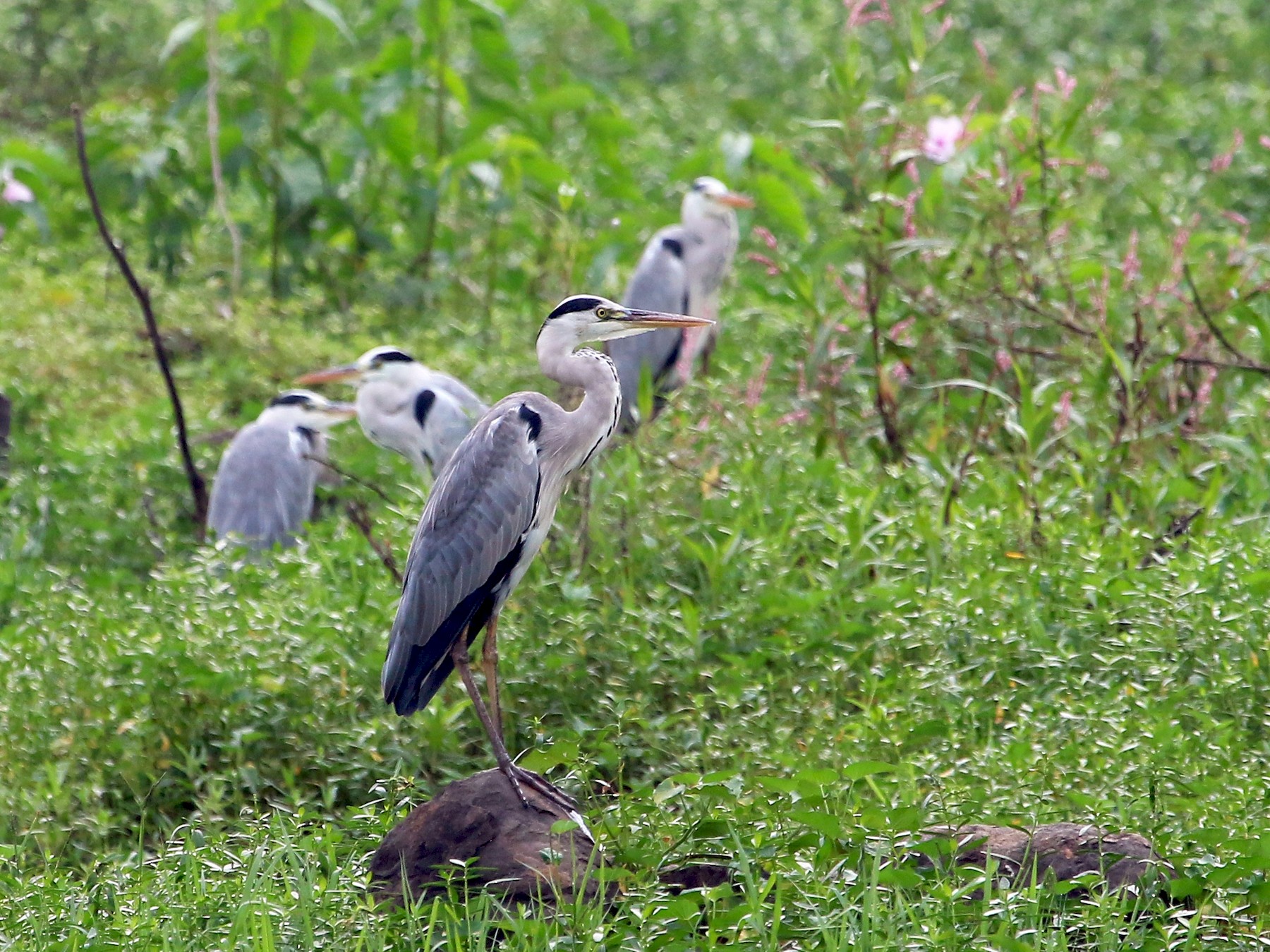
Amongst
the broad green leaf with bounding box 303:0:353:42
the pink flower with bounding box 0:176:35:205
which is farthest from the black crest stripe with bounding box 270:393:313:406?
the pink flower with bounding box 0:176:35:205

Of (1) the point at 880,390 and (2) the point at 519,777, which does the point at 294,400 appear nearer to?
(1) the point at 880,390

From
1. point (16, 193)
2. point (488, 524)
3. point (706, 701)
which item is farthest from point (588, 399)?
point (16, 193)

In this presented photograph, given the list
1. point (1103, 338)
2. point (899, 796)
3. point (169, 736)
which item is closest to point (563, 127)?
point (1103, 338)

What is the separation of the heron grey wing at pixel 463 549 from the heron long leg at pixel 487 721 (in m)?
0.03

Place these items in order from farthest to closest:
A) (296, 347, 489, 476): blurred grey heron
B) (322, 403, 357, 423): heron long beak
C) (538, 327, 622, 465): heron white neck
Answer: (322, 403, 357, 423): heron long beak
(296, 347, 489, 476): blurred grey heron
(538, 327, 622, 465): heron white neck

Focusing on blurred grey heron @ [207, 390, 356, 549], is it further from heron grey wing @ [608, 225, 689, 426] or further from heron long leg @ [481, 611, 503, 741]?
heron long leg @ [481, 611, 503, 741]

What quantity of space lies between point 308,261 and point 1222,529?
546 cm

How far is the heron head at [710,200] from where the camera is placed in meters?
7.90

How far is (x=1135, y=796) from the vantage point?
3482 millimetres

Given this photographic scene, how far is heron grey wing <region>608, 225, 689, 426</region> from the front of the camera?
7574 mm

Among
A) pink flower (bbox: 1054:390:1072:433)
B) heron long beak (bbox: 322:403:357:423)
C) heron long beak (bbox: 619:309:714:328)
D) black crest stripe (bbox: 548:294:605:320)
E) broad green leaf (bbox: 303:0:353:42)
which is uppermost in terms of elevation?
broad green leaf (bbox: 303:0:353:42)

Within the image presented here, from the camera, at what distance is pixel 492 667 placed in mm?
3883

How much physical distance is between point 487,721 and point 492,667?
287 mm

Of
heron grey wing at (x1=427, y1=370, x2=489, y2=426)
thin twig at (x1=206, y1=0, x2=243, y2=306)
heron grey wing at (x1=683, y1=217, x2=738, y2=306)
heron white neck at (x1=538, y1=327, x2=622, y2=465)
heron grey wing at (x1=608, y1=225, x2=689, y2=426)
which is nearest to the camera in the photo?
heron white neck at (x1=538, y1=327, x2=622, y2=465)
